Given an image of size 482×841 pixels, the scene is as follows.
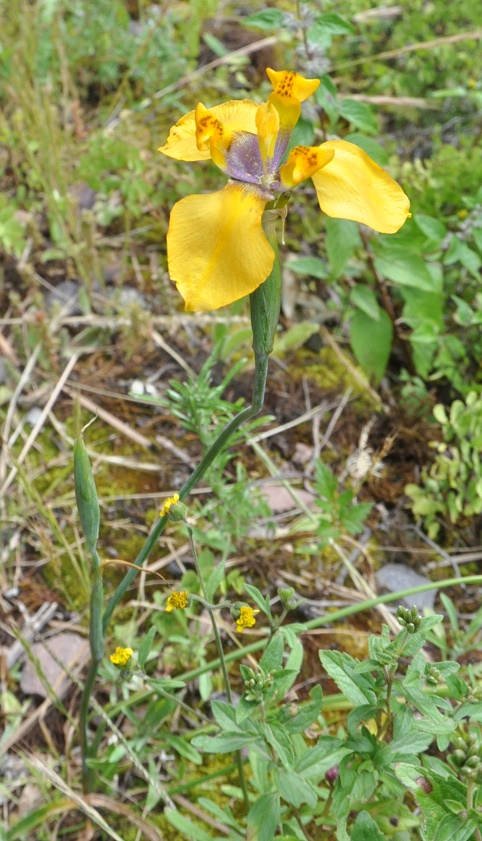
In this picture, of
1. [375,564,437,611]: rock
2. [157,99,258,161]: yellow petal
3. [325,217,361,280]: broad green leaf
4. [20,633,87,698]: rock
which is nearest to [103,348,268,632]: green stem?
[157,99,258,161]: yellow petal

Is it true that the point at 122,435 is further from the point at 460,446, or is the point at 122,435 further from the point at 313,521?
the point at 460,446

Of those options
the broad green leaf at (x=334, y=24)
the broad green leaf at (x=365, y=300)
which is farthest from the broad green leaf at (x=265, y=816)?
the broad green leaf at (x=334, y=24)

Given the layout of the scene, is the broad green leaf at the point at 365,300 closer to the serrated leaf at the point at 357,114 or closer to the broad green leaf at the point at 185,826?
the serrated leaf at the point at 357,114

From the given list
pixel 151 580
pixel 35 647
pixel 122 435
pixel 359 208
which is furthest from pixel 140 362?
pixel 359 208

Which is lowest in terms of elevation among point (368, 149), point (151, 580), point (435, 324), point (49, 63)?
point (151, 580)

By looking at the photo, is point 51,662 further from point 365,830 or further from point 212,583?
point 365,830

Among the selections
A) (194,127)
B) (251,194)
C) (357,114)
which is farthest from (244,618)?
(357,114)
